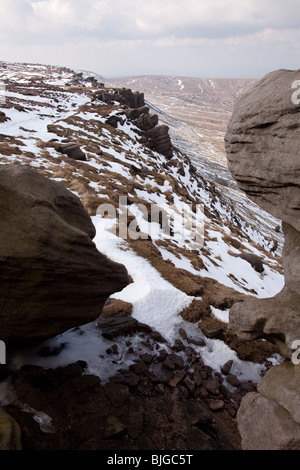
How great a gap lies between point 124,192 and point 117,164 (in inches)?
520

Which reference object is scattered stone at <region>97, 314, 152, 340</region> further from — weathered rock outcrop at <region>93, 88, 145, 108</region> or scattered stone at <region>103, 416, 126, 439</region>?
Result: weathered rock outcrop at <region>93, 88, 145, 108</region>

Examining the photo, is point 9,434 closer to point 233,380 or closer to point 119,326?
point 119,326

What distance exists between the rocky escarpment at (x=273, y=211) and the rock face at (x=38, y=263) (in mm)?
5431

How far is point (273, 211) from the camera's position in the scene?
8906 millimetres

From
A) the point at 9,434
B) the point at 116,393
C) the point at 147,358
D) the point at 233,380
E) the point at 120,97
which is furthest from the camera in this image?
the point at 120,97

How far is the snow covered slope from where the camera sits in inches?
456

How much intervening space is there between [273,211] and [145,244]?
34.0ft

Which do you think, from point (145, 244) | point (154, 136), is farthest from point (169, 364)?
point (154, 136)

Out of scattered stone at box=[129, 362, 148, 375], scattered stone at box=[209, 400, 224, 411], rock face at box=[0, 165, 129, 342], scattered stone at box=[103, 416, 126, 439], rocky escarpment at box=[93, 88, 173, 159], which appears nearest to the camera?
rock face at box=[0, 165, 129, 342]

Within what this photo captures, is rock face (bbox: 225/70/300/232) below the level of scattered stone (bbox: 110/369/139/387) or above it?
above

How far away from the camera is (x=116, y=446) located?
23.4 feet

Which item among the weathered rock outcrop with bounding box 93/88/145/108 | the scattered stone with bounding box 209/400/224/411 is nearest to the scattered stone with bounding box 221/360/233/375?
the scattered stone with bounding box 209/400/224/411

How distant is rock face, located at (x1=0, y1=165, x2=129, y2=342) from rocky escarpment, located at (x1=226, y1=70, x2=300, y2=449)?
17.8ft

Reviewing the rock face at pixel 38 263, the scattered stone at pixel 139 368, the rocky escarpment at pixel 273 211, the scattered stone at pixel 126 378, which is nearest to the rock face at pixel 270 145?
the rocky escarpment at pixel 273 211
